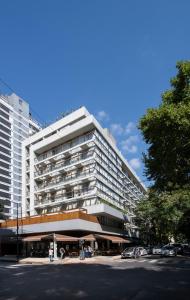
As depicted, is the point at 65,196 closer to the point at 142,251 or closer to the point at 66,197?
the point at 66,197

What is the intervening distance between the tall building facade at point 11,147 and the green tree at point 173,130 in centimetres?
10253

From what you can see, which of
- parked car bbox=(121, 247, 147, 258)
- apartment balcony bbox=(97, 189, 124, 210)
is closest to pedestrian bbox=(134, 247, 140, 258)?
parked car bbox=(121, 247, 147, 258)

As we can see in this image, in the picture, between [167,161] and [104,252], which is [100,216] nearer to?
[104,252]

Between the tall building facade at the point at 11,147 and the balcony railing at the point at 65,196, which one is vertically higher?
the tall building facade at the point at 11,147

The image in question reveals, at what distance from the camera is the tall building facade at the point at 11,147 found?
129 meters

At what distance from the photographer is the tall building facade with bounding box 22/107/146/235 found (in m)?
70.9

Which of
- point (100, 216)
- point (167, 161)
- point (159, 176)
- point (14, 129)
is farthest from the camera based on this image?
point (14, 129)

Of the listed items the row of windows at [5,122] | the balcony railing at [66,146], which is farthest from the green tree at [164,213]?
the row of windows at [5,122]

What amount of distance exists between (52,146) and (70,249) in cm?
2525

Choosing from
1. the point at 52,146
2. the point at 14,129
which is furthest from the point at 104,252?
the point at 14,129

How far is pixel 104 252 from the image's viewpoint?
6294 cm

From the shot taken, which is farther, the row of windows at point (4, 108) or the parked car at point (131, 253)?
the row of windows at point (4, 108)

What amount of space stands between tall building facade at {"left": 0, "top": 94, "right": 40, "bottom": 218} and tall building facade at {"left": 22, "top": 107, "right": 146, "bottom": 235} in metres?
42.0

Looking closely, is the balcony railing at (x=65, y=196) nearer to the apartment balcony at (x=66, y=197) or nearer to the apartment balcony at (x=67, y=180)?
the apartment balcony at (x=66, y=197)
